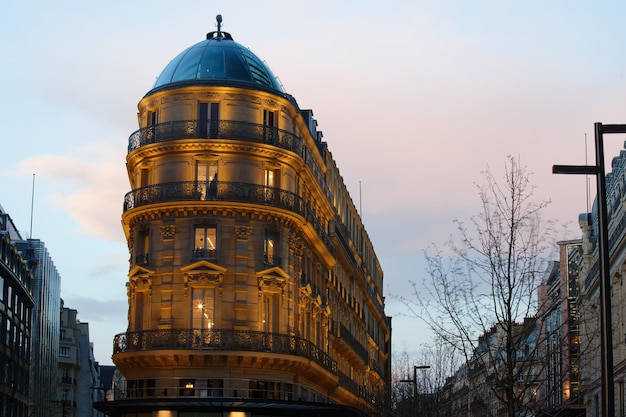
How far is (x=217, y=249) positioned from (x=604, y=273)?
31.5 meters

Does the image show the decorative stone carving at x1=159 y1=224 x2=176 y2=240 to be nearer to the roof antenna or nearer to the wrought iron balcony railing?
the wrought iron balcony railing

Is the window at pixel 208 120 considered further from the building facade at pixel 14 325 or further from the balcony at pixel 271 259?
the building facade at pixel 14 325

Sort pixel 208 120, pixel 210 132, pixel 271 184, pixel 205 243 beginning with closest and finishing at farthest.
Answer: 1. pixel 205 243
2. pixel 210 132
3. pixel 208 120
4. pixel 271 184

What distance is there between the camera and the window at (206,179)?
4725 cm

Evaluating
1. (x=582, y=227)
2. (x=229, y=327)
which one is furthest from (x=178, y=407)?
(x=582, y=227)

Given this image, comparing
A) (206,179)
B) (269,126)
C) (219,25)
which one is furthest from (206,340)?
(219,25)

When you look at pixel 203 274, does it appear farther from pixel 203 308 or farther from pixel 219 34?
pixel 219 34

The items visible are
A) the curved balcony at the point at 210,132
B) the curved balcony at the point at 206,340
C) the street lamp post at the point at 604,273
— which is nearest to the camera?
the street lamp post at the point at 604,273

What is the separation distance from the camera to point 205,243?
47062 millimetres

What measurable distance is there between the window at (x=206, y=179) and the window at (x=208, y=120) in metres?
1.29

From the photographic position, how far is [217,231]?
4712 centimetres

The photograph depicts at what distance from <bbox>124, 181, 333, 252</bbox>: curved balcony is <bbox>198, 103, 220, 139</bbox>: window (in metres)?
2.26

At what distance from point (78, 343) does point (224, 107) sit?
3372 inches

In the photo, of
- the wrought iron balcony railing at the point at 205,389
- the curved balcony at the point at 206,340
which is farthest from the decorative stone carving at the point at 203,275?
the wrought iron balcony railing at the point at 205,389
